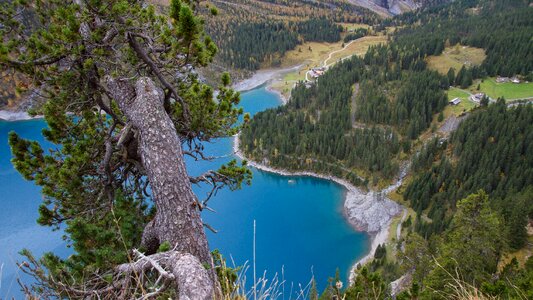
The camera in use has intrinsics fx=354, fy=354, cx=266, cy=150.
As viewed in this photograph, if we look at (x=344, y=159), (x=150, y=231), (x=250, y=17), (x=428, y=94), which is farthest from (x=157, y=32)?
(x=250, y=17)

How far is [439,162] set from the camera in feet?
161

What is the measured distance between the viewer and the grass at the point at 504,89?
202ft

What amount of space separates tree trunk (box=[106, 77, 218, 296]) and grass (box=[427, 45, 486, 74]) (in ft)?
253

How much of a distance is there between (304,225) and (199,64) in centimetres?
3729

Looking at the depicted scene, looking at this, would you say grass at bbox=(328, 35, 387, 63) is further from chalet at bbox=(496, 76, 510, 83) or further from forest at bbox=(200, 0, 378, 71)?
chalet at bbox=(496, 76, 510, 83)

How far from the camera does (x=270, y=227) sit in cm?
4103

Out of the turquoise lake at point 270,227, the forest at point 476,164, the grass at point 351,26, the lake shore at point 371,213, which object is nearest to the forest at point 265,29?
the grass at point 351,26

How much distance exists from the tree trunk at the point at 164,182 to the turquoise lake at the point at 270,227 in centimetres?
2635

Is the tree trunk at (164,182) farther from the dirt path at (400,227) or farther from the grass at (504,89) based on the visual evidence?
the grass at (504,89)

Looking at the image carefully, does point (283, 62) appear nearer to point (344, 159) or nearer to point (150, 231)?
point (344, 159)

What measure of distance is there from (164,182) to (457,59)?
276 ft

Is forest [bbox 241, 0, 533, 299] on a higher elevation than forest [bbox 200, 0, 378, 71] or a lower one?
lower

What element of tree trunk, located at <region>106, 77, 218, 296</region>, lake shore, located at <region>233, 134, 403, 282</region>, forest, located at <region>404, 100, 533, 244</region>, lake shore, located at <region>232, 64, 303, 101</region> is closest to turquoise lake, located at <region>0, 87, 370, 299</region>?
lake shore, located at <region>233, 134, 403, 282</region>

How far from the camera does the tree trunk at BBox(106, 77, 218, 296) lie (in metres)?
4.18
